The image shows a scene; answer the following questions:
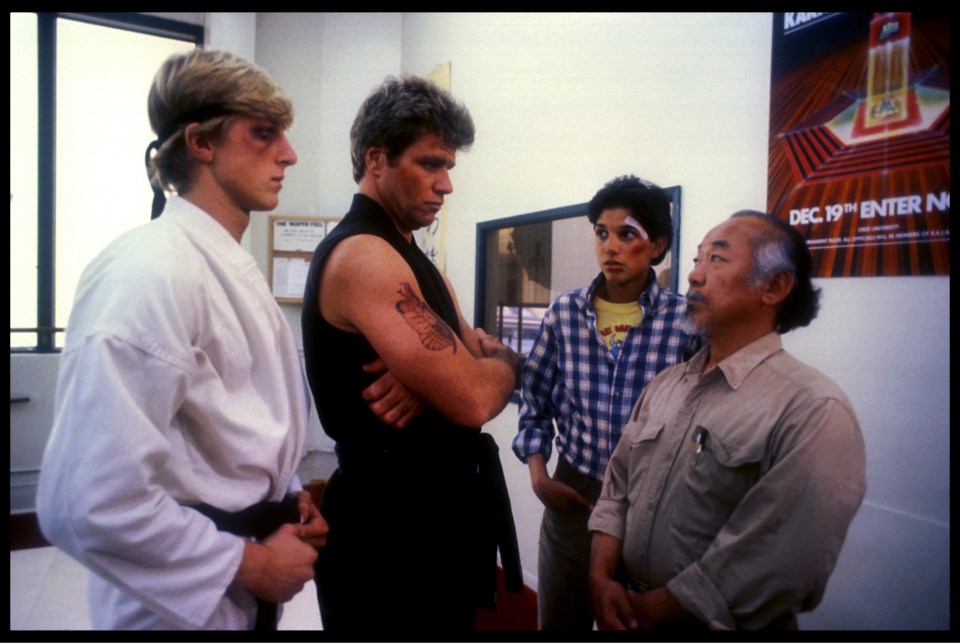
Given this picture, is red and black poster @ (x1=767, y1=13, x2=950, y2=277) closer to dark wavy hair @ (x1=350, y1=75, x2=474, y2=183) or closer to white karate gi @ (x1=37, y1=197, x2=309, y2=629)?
dark wavy hair @ (x1=350, y1=75, x2=474, y2=183)

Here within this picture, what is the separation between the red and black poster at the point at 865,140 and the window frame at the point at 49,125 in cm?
107

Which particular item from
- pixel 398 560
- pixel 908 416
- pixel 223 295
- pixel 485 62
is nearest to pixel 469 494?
pixel 398 560

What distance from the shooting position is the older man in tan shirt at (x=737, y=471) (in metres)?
0.85

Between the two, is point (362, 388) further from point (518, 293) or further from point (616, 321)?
point (518, 293)

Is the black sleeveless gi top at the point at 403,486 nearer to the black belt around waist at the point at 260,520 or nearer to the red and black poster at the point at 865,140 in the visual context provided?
the black belt around waist at the point at 260,520

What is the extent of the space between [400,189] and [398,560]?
68 centimetres

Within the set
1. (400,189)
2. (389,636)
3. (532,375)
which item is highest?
(400,189)

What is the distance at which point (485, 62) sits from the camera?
1310 millimetres

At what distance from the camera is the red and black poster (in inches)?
34.2

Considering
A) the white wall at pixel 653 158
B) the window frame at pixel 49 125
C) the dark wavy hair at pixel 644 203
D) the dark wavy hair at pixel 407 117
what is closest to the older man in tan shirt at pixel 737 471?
the white wall at pixel 653 158

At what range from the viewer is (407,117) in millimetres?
1005

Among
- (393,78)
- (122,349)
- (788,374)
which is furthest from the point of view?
(393,78)

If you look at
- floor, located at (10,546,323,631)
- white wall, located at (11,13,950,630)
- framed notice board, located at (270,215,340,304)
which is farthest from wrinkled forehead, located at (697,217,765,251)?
floor, located at (10,546,323,631)

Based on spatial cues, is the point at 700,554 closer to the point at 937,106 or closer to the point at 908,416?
the point at 908,416
